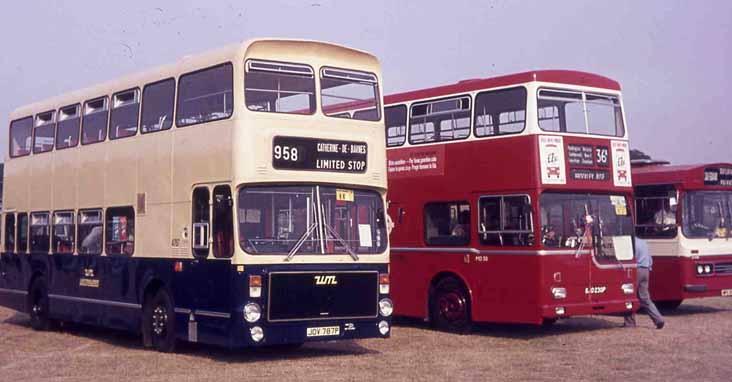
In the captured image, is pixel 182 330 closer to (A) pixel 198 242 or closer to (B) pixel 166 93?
(A) pixel 198 242

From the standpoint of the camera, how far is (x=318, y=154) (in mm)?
15539

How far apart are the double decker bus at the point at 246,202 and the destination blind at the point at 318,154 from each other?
0.02 meters

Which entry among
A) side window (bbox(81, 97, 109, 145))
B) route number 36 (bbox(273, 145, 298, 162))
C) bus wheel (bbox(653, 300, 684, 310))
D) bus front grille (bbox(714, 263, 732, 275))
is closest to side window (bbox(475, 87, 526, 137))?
route number 36 (bbox(273, 145, 298, 162))

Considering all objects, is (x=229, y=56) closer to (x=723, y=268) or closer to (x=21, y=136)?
(x=21, y=136)

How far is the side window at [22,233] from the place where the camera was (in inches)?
869

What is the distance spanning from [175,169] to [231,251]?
2.27 metres

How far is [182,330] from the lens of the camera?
639 inches

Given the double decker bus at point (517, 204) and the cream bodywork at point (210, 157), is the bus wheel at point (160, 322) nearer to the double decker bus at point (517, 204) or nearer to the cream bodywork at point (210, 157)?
the cream bodywork at point (210, 157)

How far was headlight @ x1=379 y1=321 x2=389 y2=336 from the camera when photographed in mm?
16031

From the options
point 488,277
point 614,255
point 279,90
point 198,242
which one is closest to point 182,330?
point 198,242

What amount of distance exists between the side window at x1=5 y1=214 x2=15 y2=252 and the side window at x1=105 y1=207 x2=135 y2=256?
4.70m

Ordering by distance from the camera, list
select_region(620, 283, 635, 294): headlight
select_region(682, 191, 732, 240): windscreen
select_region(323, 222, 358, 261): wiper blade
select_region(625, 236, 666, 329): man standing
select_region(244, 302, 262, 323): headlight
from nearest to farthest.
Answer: select_region(244, 302, 262, 323): headlight
select_region(323, 222, 358, 261): wiper blade
select_region(620, 283, 635, 294): headlight
select_region(625, 236, 666, 329): man standing
select_region(682, 191, 732, 240): windscreen

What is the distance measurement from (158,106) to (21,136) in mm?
6484

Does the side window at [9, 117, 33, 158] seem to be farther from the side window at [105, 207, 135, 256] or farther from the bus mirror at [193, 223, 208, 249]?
the bus mirror at [193, 223, 208, 249]
